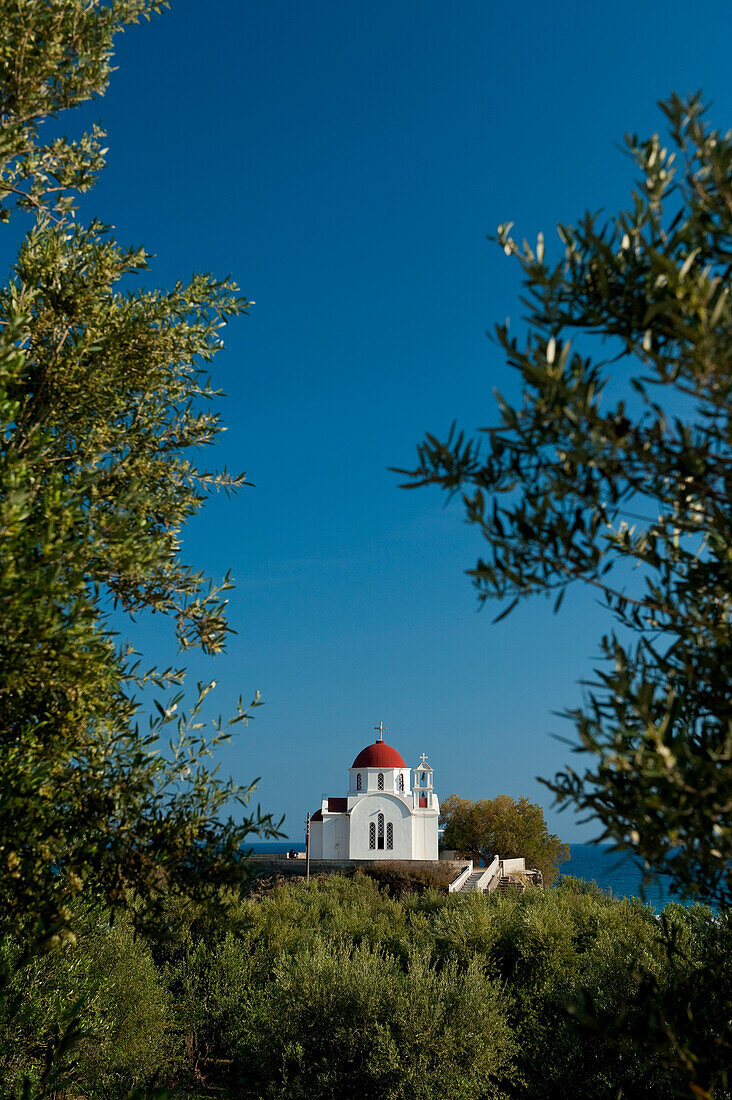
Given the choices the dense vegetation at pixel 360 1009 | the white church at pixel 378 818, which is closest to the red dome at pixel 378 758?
the white church at pixel 378 818

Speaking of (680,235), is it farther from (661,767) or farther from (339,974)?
(339,974)

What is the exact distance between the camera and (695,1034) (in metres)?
2.99

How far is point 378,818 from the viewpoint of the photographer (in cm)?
5644

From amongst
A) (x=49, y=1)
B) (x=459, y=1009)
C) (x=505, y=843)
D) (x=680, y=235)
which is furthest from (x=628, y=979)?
(x=505, y=843)

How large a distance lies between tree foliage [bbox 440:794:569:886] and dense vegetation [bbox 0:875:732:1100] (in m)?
36.6

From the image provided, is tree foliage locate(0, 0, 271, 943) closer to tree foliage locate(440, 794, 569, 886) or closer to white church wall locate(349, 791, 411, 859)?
white church wall locate(349, 791, 411, 859)

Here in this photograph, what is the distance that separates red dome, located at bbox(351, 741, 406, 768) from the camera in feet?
193

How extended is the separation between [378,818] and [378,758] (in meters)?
4.58

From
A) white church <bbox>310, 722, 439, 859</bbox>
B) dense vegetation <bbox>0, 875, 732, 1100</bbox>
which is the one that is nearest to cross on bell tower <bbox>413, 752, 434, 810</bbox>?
white church <bbox>310, 722, 439, 859</bbox>

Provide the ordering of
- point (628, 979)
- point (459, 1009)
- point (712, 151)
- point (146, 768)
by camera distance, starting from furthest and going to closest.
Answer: point (628, 979)
point (459, 1009)
point (146, 768)
point (712, 151)

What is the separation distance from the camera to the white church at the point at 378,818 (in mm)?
55812

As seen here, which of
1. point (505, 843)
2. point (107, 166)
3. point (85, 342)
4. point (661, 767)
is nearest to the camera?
point (661, 767)

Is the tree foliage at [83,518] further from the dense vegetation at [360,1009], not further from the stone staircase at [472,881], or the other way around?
the stone staircase at [472,881]

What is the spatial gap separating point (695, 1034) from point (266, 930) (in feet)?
81.3
